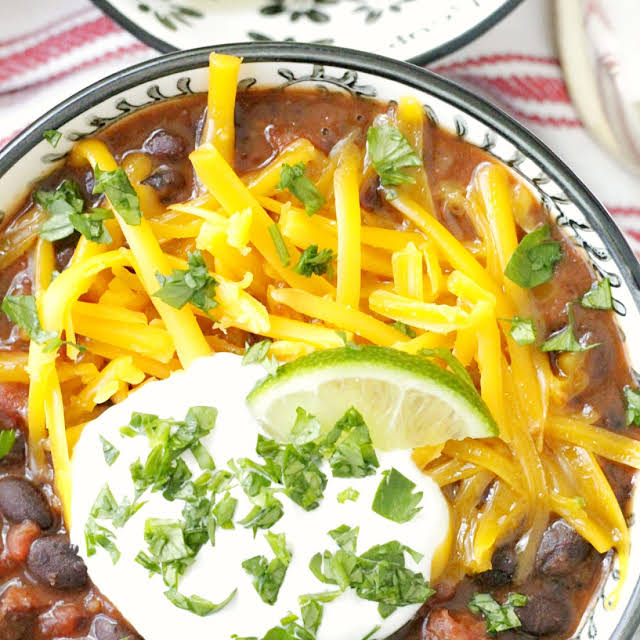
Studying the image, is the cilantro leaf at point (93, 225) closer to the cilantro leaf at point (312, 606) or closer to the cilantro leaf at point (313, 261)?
the cilantro leaf at point (313, 261)

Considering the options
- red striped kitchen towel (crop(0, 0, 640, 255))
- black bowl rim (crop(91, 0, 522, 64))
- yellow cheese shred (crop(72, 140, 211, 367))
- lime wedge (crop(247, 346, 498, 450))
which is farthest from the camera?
red striped kitchen towel (crop(0, 0, 640, 255))

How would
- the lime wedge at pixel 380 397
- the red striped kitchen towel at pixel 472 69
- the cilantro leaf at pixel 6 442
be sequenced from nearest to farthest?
the lime wedge at pixel 380 397 < the cilantro leaf at pixel 6 442 < the red striped kitchen towel at pixel 472 69

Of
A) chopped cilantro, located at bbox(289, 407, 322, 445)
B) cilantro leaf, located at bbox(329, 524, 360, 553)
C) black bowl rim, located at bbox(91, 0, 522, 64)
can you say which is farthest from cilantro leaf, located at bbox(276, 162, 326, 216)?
cilantro leaf, located at bbox(329, 524, 360, 553)

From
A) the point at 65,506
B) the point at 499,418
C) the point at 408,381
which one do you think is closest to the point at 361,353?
the point at 408,381

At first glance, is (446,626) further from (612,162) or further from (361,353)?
(612,162)

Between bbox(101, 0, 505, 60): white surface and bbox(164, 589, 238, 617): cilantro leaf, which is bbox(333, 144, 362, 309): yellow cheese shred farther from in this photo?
bbox(164, 589, 238, 617): cilantro leaf

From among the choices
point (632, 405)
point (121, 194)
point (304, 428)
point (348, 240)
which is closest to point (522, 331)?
point (632, 405)

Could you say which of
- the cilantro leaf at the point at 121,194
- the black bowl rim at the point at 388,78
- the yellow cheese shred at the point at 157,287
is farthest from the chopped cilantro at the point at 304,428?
the black bowl rim at the point at 388,78
